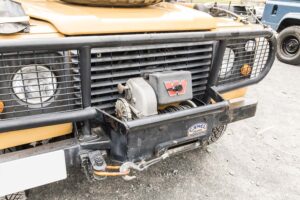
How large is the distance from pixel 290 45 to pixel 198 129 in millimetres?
5715

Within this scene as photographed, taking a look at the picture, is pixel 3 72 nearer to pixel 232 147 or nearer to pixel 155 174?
pixel 155 174

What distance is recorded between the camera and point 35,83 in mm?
1759

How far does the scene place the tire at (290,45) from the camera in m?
6.62

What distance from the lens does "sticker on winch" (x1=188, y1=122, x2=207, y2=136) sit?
81.8 inches

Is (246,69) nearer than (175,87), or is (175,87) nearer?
(175,87)

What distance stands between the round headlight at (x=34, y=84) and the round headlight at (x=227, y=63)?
4.49 ft

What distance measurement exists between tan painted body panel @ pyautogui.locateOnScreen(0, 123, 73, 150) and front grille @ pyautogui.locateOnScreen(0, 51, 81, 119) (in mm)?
112

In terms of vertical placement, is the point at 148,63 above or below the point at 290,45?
above

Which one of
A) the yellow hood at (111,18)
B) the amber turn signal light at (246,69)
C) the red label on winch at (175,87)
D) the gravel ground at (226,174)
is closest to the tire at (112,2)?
the yellow hood at (111,18)

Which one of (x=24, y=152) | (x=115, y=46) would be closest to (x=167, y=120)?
(x=115, y=46)

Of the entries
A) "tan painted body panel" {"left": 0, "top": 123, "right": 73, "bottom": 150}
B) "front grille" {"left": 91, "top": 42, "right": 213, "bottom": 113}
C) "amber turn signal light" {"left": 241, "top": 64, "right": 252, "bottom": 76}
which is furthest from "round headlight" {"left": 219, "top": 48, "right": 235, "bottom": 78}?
"tan painted body panel" {"left": 0, "top": 123, "right": 73, "bottom": 150}

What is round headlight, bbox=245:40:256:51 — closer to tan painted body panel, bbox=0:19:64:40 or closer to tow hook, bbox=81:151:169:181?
tow hook, bbox=81:151:169:181

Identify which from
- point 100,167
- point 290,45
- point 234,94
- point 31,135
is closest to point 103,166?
point 100,167

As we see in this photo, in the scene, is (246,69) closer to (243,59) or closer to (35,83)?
(243,59)
